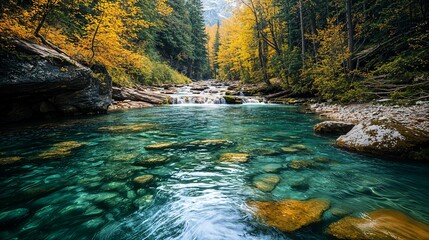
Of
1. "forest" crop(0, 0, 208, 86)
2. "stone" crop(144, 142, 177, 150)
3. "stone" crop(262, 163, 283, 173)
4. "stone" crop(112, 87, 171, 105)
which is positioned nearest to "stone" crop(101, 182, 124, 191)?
"stone" crop(144, 142, 177, 150)

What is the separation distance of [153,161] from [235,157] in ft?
6.22

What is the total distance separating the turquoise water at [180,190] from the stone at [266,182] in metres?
0.10

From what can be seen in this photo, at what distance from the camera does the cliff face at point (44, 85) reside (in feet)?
23.5

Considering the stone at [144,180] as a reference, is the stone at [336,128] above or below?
above

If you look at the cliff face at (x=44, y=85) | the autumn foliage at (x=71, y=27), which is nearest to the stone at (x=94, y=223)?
the cliff face at (x=44, y=85)

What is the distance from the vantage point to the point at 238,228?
256 cm

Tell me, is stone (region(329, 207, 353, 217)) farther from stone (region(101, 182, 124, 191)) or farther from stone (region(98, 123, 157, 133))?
stone (region(98, 123, 157, 133))

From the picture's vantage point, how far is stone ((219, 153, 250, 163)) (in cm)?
480

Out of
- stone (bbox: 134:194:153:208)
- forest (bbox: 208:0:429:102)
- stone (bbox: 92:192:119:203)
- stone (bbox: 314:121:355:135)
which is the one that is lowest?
stone (bbox: 134:194:153:208)

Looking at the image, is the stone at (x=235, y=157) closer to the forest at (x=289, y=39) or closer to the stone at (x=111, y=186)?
the stone at (x=111, y=186)

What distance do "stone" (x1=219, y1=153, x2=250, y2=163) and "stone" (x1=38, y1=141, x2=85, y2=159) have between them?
12.6 feet

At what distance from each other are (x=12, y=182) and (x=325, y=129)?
8231mm

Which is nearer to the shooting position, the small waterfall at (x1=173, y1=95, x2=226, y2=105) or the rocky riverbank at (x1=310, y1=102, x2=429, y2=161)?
the rocky riverbank at (x1=310, y1=102, x2=429, y2=161)

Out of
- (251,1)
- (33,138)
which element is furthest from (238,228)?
(251,1)
